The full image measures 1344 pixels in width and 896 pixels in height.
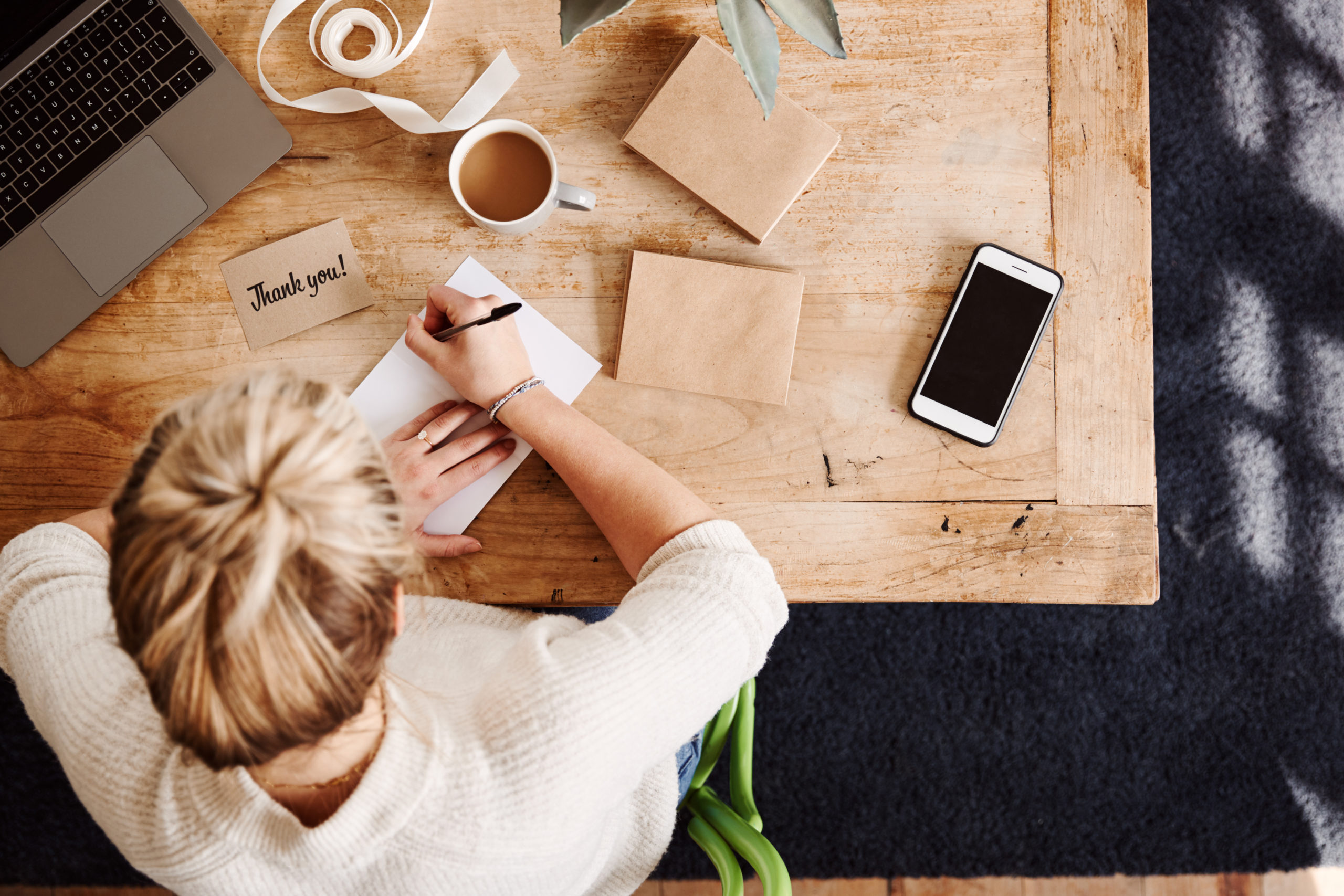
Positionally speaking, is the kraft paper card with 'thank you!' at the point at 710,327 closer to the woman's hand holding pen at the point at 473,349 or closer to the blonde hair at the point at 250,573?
the woman's hand holding pen at the point at 473,349

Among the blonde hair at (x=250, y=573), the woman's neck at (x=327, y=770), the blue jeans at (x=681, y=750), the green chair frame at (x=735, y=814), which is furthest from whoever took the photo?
the blue jeans at (x=681, y=750)

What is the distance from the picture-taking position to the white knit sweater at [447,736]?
24.0 inches

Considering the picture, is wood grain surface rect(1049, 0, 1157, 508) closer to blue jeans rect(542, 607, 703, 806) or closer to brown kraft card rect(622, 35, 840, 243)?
brown kraft card rect(622, 35, 840, 243)

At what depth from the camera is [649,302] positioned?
2.74 feet

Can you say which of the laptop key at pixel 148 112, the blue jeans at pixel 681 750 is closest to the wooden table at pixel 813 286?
the laptop key at pixel 148 112

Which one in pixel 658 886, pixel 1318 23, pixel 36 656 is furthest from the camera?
pixel 1318 23

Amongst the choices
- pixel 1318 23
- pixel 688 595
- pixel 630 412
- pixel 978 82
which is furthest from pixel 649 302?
pixel 1318 23

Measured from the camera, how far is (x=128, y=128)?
2.77 feet

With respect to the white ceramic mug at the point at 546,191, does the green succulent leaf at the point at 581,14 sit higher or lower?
higher

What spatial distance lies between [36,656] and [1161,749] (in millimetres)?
1685

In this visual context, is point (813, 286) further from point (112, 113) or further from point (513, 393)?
point (112, 113)

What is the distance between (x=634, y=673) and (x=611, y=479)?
0.20m

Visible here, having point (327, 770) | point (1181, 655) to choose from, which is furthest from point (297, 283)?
point (1181, 655)

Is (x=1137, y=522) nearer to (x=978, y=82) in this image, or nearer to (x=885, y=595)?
(x=885, y=595)
